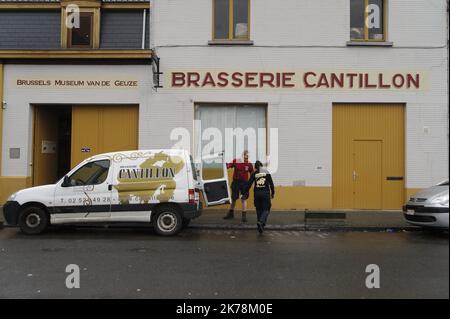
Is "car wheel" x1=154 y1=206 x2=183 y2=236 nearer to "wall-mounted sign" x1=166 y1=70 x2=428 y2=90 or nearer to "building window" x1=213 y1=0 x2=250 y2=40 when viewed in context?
"wall-mounted sign" x1=166 y1=70 x2=428 y2=90

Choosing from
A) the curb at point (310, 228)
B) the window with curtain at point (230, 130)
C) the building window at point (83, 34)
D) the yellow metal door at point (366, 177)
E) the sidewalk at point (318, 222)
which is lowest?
the curb at point (310, 228)

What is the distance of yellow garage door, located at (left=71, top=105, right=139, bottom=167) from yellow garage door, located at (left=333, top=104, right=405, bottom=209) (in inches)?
264

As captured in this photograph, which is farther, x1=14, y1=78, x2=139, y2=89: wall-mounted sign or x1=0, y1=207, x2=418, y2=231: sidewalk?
x1=14, y1=78, x2=139, y2=89: wall-mounted sign

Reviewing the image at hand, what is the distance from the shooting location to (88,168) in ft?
→ 34.9

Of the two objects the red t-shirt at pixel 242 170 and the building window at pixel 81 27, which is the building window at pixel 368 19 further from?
the building window at pixel 81 27

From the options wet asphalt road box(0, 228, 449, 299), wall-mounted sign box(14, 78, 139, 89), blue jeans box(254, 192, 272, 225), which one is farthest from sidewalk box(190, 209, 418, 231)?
wall-mounted sign box(14, 78, 139, 89)

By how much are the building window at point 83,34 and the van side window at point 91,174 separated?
20.0 ft

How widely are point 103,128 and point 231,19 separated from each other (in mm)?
5520

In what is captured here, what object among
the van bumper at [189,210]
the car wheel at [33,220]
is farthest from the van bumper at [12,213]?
the van bumper at [189,210]

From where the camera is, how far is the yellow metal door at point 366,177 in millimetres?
14805

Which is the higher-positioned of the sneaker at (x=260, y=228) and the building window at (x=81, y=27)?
the building window at (x=81, y=27)

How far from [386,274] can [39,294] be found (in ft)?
14.2

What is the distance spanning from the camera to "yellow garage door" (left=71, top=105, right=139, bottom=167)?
15.2m

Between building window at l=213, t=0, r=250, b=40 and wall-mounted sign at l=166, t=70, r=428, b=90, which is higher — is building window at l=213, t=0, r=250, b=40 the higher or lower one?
the higher one
